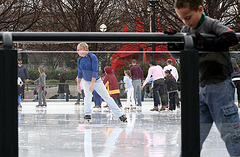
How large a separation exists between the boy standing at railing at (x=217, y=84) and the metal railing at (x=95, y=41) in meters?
0.10

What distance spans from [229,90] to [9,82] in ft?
4.39

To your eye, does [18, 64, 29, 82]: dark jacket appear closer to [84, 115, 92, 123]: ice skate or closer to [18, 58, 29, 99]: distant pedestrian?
[18, 58, 29, 99]: distant pedestrian

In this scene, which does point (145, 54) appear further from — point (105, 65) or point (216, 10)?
point (216, 10)

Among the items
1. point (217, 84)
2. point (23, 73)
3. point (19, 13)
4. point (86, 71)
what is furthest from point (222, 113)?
point (19, 13)

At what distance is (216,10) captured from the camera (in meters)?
26.6

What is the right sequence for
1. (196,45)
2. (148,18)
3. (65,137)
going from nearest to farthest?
(196,45), (65,137), (148,18)

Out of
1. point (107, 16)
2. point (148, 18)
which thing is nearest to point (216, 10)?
point (148, 18)

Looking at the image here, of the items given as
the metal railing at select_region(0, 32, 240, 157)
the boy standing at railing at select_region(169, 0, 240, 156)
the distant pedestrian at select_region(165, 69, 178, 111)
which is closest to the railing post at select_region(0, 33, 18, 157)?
the metal railing at select_region(0, 32, 240, 157)

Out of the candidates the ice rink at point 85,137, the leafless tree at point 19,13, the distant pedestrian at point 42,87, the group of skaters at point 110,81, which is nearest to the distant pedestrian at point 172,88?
the group of skaters at point 110,81

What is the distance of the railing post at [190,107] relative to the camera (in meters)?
2.89

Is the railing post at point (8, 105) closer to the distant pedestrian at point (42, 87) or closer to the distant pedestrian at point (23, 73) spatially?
the distant pedestrian at point (23, 73)

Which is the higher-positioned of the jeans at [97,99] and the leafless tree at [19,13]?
the leafless tree at [19,13]

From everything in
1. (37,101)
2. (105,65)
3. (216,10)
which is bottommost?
(37,101)

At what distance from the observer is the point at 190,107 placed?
289 centimetres
